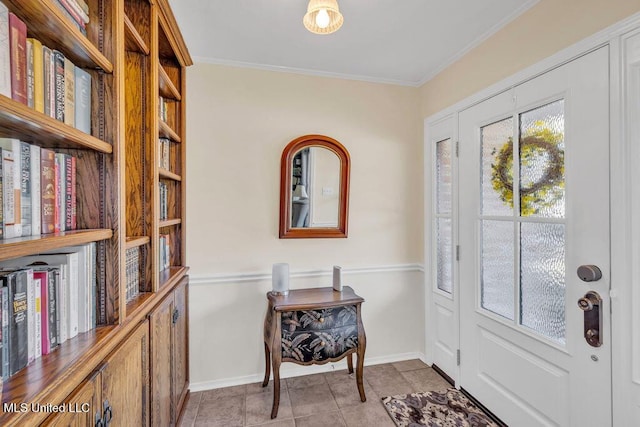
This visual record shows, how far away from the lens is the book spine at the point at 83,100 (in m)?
0.95

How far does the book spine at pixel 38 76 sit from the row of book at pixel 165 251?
3.63ft

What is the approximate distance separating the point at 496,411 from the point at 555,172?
4.68 ft

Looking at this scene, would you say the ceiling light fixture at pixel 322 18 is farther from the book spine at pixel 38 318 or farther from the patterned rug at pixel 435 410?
the patterned rug at pixel 435 410

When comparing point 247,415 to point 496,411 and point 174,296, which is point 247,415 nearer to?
point 174,296

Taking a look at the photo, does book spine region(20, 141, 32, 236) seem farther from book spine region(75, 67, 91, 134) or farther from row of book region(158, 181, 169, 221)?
row of book region(158, 181, 169, 221)

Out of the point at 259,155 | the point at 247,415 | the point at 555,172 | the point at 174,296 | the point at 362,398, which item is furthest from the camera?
the point at 259,155

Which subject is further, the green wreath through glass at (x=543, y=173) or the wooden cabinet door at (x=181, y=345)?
the wooden cabinet door at (x=181, y=345)

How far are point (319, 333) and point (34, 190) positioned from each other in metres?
1.62

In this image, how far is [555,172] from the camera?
1508mm

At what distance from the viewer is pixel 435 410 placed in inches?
76.3

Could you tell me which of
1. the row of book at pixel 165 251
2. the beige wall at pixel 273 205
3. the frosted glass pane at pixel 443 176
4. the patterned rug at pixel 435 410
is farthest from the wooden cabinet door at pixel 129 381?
the frosted glass pane at pixel 443 176

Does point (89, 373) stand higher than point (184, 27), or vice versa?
point (184, 27)

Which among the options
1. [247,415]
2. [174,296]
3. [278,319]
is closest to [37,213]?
[174,296]

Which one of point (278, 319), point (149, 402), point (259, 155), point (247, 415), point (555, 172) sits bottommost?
point (247, 415)
